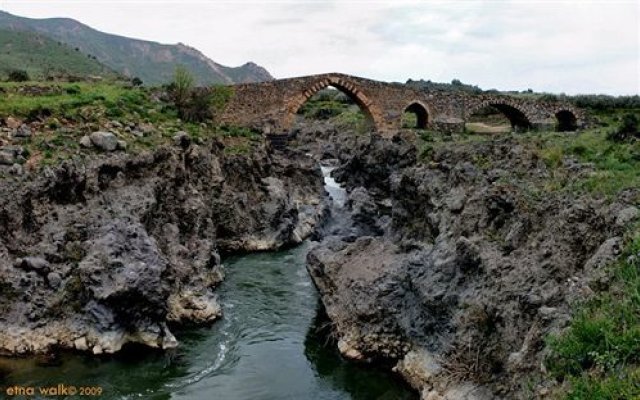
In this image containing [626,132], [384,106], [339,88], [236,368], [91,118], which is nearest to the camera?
[236,368]

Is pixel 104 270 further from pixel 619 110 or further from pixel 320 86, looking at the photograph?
pixel 619 110

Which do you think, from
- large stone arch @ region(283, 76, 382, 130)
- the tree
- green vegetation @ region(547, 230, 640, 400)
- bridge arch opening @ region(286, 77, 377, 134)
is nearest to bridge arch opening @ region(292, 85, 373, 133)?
bridge arch opening @ region(286, 77, 377, 134)

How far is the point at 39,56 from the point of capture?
80.6m

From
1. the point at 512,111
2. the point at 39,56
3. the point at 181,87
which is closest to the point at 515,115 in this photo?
the point at 512,111

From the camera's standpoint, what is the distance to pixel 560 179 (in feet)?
53.6

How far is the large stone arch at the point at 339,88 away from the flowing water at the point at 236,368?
2592 centimetres

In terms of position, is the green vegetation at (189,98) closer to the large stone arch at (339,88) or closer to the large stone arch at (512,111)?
the large stone arch at (339,88)

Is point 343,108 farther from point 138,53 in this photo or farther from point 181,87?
point 138,53

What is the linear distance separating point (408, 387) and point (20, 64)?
6946 cm

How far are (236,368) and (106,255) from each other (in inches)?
179

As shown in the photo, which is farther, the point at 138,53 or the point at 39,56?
the point at 138,53

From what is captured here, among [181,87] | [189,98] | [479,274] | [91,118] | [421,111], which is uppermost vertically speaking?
[181,87]

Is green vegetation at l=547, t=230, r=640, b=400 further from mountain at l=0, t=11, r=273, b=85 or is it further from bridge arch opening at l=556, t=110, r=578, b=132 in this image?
mountain at l=0, t=11, r=273, b=85

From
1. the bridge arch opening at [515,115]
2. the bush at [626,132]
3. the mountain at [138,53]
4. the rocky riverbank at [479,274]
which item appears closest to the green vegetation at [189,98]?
the rocky riverbank at [479,274]
